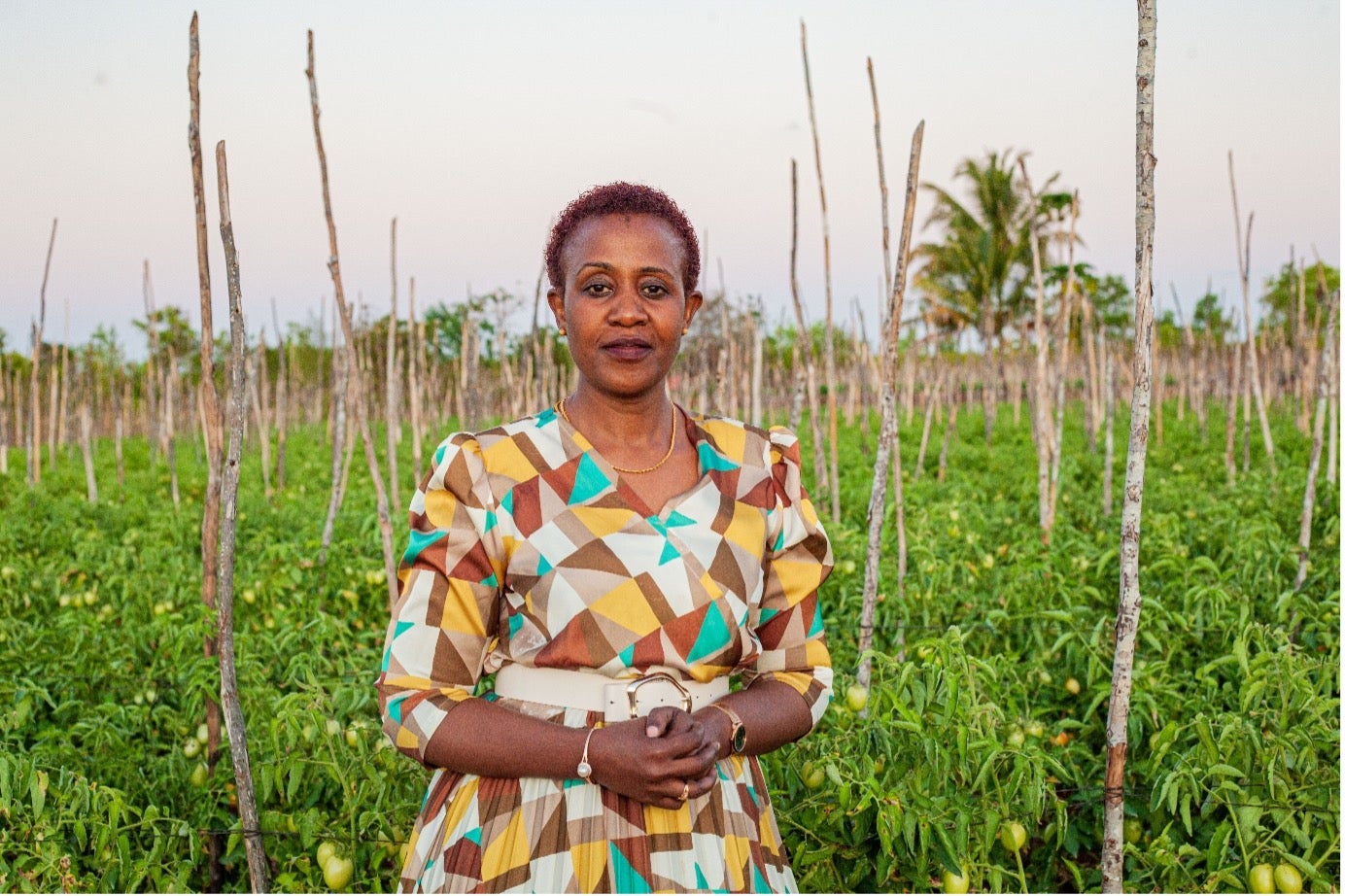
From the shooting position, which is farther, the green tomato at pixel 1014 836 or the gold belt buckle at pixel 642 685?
the green tomato at pixel 1014 836

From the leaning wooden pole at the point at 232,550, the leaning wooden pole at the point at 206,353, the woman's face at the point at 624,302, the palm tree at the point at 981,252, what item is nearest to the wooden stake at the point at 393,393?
the leaning wooden pole at the point at 206,353

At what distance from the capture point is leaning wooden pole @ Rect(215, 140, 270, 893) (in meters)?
1.82

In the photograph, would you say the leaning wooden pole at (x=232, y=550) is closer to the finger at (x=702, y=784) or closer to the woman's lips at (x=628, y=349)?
the woman's lips at (x=628, y=349)

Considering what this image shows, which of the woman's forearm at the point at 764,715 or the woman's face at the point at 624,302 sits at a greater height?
the woman's face at the point at 624,302

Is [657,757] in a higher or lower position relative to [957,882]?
higher

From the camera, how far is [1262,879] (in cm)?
168

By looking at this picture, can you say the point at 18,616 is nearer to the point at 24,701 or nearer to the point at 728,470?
the point at 24,701

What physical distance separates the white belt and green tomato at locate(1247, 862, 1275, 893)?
1196mm

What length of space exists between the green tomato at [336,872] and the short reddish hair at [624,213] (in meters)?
1.27

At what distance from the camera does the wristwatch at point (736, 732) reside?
1.15m

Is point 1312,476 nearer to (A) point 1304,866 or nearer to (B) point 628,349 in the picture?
(A) point 1304,866

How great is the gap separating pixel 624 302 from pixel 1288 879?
1.56 m

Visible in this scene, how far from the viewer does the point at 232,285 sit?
1.85m

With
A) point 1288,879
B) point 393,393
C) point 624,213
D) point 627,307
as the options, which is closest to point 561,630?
point 627,307
